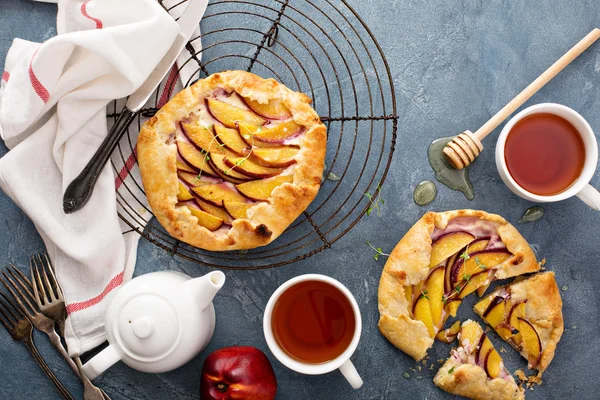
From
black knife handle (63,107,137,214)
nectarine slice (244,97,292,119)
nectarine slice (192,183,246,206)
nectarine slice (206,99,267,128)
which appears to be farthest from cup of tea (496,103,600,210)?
black knife handle (63,107,137,214)

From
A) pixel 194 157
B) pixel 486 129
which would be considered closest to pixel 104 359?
pixel 194 157

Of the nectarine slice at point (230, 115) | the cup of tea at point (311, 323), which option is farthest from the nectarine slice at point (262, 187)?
the cup of tea at point (311, 323)

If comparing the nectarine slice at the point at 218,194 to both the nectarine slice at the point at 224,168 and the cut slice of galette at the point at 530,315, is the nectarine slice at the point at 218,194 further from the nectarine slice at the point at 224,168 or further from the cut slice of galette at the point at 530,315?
the cut slice of galette at the point at 530,315

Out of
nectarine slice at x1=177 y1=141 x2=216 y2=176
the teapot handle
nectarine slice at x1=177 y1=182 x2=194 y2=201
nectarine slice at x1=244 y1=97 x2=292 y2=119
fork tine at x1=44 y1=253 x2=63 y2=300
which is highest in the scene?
nectarine slice at x1=244 y1=97 x2=292 y2=119

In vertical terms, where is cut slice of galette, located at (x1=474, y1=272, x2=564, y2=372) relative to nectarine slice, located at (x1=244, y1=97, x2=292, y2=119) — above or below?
below

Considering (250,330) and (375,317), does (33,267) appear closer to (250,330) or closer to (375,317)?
(250,330)

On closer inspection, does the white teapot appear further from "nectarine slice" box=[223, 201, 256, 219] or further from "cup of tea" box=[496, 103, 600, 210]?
"cup of tea" box=[496, 103, 600, 210]

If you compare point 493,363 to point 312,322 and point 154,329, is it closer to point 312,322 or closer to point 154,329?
point 312,322
